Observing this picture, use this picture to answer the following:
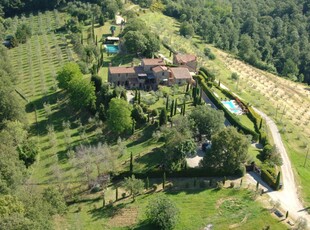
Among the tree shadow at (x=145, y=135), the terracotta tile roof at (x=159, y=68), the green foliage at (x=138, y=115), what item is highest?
the terracotta tile roof at (x=159, y=68)

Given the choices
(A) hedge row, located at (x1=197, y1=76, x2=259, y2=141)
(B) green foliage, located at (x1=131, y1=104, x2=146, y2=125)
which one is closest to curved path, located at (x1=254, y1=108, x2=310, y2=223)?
(A) hedge row, located at (x1=197, y1=76, x2=259, y2=141)

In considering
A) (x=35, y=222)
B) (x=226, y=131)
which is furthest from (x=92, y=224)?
(x=226, y=131)

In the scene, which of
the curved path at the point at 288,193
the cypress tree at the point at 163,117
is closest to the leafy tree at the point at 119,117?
the cypress tree at the point at 163,117

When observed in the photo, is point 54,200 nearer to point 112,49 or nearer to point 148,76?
point 148,76

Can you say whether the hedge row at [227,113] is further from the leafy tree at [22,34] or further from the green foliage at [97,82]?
the leafy tree at [22,34]

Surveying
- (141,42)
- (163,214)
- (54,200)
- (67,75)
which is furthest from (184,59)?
(54,200)

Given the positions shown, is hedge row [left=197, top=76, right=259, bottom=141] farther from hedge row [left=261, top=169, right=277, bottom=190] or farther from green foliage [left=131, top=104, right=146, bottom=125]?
green foliage [left=131, top=104, right=146, bottom=125]
